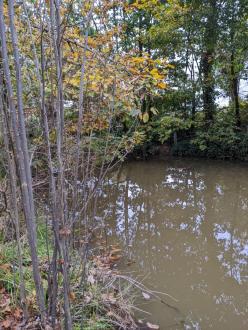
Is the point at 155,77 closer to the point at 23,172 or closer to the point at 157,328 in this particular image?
the point at 23,172

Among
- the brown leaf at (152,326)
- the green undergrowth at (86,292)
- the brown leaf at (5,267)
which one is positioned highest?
the brown leaf at (5,267)

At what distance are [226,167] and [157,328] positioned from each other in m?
5.98

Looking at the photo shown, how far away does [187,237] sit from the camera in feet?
14.4

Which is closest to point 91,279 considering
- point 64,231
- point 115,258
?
point 115,258

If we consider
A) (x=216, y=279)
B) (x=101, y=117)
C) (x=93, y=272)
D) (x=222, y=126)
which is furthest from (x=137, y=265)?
(x=222, y=126)

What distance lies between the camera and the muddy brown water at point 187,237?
295cm

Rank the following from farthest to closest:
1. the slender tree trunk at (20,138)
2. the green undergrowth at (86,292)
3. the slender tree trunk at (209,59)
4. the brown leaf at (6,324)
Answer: the slender tree trunk at (209,59) → the green undergrowth at (86,292) → the brown leaf at (6,324) → the slender tree trunk at (20,138)

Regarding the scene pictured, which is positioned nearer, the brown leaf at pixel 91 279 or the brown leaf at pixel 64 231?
the brown leaf at pixel 64 231

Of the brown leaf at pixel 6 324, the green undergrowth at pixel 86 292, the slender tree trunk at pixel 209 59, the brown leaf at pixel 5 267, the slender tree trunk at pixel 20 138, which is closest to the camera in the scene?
the slender tree trunk at pixel 20 138

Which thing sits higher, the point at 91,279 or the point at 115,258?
the point at 91,279

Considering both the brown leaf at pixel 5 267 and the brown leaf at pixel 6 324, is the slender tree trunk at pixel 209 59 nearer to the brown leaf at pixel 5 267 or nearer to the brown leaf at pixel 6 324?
the brown leaf at pixel 5 267

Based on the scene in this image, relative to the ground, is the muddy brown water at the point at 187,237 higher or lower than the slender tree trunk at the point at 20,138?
lower

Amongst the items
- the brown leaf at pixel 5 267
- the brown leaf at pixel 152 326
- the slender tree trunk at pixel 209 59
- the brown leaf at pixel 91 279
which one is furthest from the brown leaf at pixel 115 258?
the slender tree trunk at pixel 209 59

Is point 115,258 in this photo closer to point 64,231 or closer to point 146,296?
point 146,296
